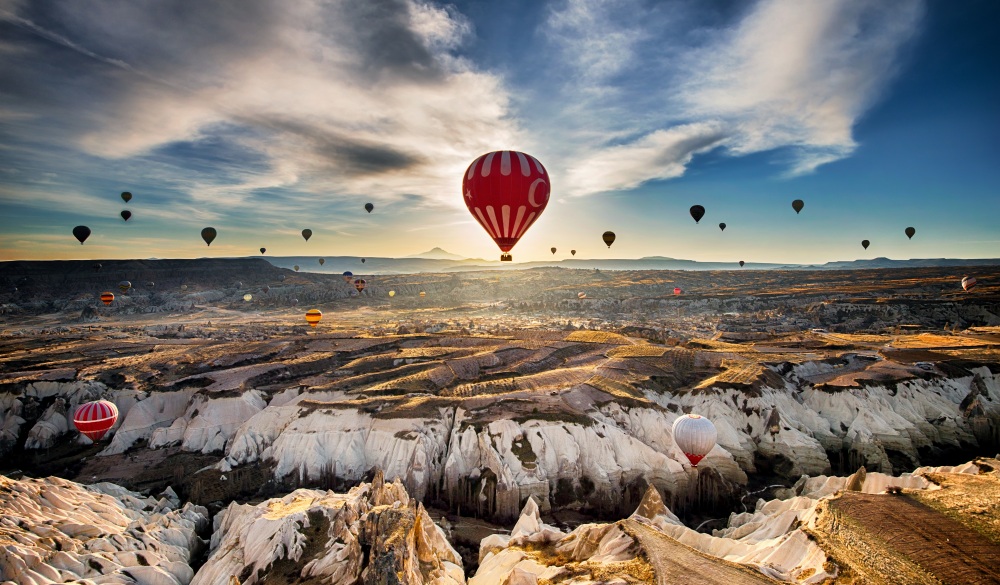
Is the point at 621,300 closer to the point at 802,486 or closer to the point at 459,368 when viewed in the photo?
the point at 459,368

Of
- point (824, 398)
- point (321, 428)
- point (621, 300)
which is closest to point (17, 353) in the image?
point (321, 428)

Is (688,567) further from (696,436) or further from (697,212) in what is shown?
(697,212)

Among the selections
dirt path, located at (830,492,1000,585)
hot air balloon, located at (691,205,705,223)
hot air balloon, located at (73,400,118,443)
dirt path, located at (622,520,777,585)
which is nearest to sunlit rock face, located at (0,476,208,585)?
hot air balloon, located at (73,400,118,443)

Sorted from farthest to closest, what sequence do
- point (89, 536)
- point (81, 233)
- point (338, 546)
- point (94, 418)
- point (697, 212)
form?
point (81, 233) < point (697, 212) < point (94, 418) < point (89, 536) < point (338, 546)

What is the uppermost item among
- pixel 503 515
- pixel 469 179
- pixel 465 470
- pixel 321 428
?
pixel 469 179

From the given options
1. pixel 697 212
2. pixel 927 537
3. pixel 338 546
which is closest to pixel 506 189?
pixel 338 546

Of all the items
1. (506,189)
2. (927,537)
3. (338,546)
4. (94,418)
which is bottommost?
(338,546)

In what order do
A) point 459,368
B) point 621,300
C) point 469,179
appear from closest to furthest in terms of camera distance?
point 469,179 < point 459,368 < point 621,300

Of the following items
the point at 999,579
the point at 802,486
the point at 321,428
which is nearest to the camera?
the point at 999,579
